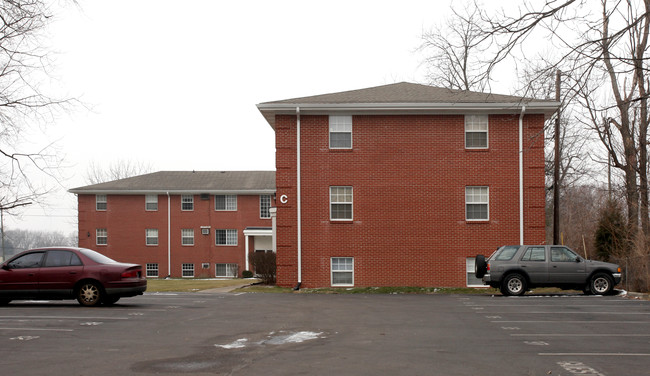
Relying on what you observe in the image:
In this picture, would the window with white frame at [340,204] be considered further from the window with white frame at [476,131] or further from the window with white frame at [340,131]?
the window with white frame at [476,131]

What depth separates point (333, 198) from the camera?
27.2 metres

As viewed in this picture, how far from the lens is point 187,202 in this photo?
5209 centimetres

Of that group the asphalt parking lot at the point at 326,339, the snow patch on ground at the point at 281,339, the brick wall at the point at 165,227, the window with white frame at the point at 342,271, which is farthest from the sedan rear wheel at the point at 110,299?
the brick wall at the point at 165,227

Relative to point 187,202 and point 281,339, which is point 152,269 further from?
point 281,339

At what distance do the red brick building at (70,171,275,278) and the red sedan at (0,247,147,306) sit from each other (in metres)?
33.6

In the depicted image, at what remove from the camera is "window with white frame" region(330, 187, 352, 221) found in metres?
27.1

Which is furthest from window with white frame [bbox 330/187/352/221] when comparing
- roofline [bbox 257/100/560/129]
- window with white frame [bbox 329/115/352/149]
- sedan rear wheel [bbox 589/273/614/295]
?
sedan rear wheel [bbox 589/273/614/295]

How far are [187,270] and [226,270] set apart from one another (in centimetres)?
294

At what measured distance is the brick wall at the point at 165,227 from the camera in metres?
51.6

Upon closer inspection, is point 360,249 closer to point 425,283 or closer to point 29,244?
point 425,283

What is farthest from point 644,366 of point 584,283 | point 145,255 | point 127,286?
point 145,255

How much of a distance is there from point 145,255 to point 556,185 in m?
32.2

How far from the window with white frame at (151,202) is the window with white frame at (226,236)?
16.5 feet

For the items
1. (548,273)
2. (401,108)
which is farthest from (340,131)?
(548,273)
